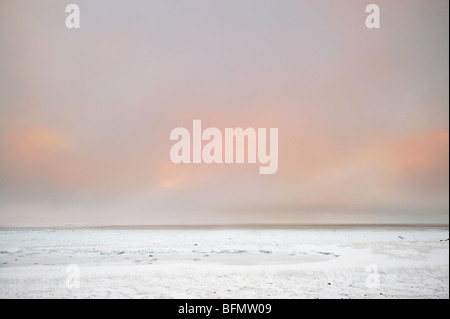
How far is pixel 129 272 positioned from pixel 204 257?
4236 millimetres

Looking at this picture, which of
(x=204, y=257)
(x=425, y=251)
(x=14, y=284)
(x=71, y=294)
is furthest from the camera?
(x=425, y=251)

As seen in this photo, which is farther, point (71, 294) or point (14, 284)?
point (14, 284)

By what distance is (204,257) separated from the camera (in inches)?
574

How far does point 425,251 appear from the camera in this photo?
1603cm

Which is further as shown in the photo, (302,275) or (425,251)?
(425,251)

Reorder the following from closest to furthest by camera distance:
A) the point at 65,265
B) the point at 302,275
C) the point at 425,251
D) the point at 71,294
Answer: the point at 71,294, the point at 302,275, the point at 65,265, the point at 425,251

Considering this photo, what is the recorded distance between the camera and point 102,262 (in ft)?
43.1

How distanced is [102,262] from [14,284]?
380 cm

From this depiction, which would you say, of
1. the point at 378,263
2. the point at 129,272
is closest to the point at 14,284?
the point at 129,272

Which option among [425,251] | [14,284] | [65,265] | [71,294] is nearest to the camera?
[71,294]

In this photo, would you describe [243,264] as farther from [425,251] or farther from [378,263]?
[425,251]
